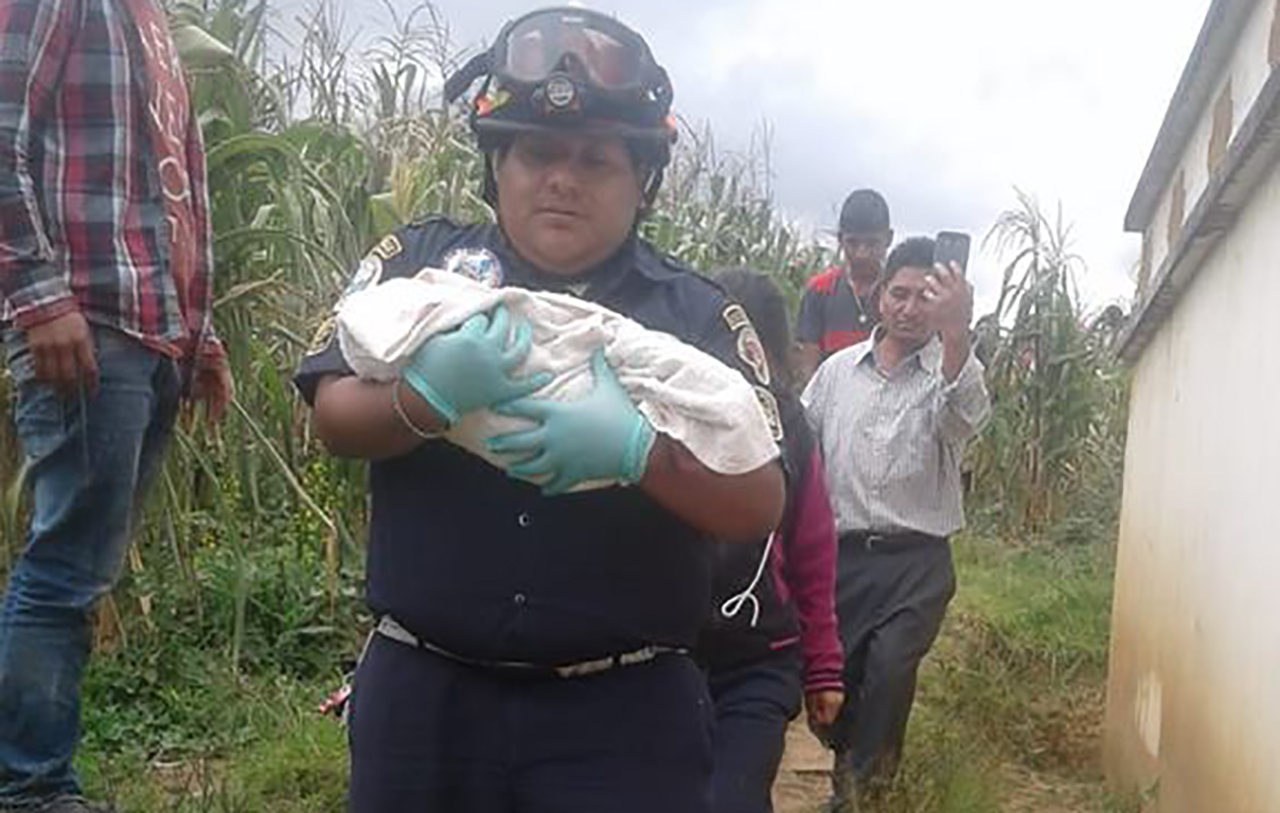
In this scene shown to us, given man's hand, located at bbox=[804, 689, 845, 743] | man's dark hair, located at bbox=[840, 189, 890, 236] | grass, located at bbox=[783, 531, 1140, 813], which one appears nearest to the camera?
man's hand, located at bbox=[804, 689, 845, 743]

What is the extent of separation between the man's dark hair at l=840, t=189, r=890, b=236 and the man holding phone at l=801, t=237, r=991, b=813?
1.50 metres

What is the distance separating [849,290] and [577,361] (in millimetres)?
4374

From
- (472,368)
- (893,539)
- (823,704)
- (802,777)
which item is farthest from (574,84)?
(802,777)

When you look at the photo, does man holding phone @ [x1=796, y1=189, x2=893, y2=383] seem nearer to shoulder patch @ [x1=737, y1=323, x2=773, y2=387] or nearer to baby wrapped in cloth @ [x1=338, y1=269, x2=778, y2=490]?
shoulder patch @ [x1=737, y1=323, x2=773, y2=387]

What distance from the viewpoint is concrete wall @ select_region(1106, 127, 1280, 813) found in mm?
2979

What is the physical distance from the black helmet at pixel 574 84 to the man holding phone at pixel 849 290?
3709 millimetres

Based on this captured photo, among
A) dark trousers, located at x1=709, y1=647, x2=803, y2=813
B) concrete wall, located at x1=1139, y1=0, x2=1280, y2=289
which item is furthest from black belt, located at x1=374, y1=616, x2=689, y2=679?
concrete wall, located at x1=1139, y1=0, x2=1280, y2=289

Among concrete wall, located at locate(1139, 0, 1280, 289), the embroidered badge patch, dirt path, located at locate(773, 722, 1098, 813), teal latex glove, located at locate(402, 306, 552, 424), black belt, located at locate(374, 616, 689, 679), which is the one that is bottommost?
dirt path, located at locate(773, 722, 1098, 813)

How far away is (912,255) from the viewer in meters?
4.18

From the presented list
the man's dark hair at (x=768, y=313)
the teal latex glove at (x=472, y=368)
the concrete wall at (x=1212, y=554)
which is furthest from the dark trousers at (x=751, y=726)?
the teal latex glove at (x=472, y=368)

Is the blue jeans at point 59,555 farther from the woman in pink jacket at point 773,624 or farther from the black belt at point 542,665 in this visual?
the woman in pink jacket at point 773,624

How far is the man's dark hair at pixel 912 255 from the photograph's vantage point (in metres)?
4.16

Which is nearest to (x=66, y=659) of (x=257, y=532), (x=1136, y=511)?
(x=257, y=532)

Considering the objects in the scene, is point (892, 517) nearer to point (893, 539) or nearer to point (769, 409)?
point (893, 539)
